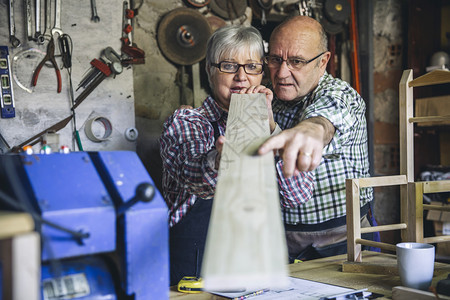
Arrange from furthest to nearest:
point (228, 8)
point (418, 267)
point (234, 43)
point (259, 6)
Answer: point (259, 6)
point (228, 8)
point (234, 43)
point (418, 267)

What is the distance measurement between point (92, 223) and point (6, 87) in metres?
1.99

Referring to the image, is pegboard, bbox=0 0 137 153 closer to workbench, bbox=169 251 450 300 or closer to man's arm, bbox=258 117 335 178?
workbench, bbox=169 251 450 300

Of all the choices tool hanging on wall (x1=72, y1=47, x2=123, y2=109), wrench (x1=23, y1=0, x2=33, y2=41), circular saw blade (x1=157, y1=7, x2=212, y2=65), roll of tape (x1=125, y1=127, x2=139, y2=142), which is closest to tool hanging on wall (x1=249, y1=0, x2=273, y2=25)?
circular saw blade (x1=157, y1=7, x2=212, y2=65)

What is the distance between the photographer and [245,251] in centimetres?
69

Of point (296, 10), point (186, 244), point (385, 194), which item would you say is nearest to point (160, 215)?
point (186, 244)

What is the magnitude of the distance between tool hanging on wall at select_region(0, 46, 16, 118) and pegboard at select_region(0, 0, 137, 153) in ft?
0.11

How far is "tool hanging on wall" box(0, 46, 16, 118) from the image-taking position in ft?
8.25

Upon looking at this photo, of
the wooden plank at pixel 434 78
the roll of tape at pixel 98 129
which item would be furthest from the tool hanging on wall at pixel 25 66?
the wooden plank at pixel 434 78

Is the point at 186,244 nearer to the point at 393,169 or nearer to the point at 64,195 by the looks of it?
the point at 64,195

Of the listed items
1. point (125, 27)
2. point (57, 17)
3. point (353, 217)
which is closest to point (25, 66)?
point (57, 17)

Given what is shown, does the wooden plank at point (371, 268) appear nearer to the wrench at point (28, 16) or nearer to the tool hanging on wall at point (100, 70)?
the tool hanging on wall at point (100, 70)

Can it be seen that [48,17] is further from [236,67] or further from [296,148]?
[296,148]

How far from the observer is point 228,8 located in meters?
3.35

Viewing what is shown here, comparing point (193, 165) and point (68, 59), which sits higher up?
point (68, 59)
